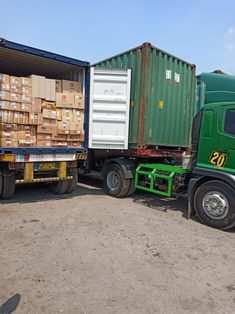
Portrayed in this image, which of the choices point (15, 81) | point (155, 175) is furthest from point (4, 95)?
point (155, 175)

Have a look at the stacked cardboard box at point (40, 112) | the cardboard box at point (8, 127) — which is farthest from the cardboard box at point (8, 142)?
the cardboard box at point (8, 127)

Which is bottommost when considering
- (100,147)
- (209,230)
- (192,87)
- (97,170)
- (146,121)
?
(209,230)

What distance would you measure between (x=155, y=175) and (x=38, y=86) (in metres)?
3.51

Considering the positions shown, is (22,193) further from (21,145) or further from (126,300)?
(126,300)

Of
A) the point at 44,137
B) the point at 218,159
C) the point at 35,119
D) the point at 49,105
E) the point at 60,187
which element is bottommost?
the point at 60,187

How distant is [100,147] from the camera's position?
26.2 feet

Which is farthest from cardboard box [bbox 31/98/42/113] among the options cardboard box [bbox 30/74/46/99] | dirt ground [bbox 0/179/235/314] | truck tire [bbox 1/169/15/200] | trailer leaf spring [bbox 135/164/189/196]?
trailer leaf spring [bbox 135/164/189/196]

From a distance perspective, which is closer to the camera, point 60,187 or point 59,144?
point 59,144

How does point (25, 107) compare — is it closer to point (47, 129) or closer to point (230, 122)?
point (47, 129)

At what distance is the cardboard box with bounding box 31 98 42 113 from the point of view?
6906 mm

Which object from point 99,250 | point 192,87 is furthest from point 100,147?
point 99,250

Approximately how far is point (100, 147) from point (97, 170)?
5.01 feet

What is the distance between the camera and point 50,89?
23.8ft

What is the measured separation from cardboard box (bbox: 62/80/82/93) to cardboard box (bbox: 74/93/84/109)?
18 centimetres
